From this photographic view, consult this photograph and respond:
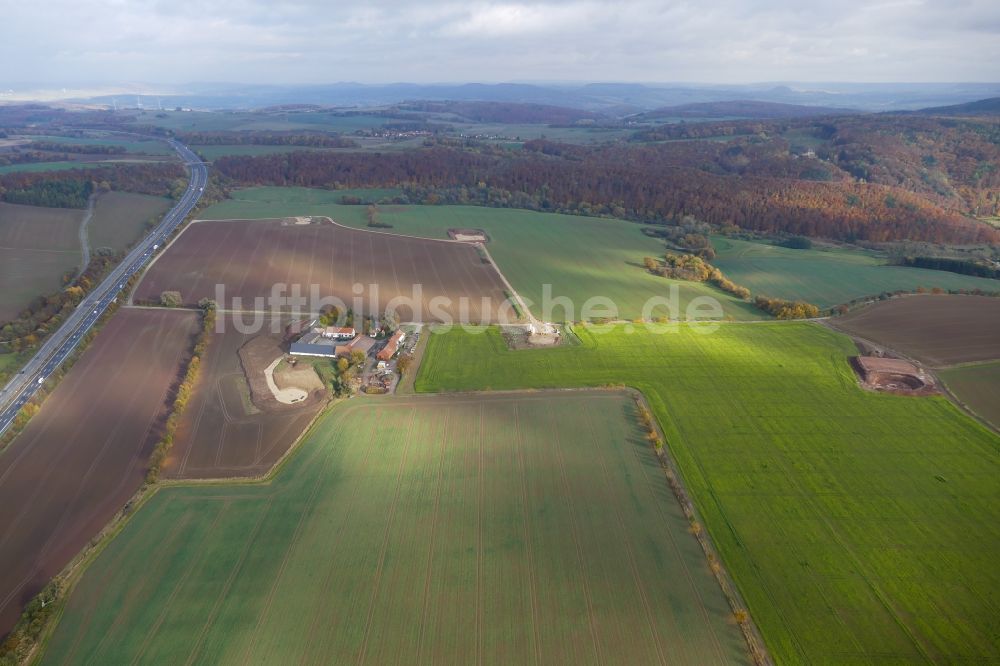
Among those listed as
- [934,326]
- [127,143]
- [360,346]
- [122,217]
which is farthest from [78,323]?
[127,143]

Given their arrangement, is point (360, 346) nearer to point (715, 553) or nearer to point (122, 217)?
point (715, 553)

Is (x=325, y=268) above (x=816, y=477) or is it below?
above

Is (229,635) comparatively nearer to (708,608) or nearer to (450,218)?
(708,608)

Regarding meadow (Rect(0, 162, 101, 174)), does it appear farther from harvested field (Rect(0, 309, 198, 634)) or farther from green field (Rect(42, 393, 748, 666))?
green field (Rect(42, 393, 748, 666))

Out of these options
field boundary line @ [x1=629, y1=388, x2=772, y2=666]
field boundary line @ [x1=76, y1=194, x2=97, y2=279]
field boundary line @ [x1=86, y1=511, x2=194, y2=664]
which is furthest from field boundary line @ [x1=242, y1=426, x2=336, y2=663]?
field boundary line @ [x1=76, y1=194, x2=97, y2=279]

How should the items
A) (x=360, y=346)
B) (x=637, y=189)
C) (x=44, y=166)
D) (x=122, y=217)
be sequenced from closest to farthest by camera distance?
1. (x=360, y=346)
2. (x=122, y=217)
3. (x=637, y=189)
4. (x=44, y=166)

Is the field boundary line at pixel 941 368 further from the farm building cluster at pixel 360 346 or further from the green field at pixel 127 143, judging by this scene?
the green field at pixel 127 143

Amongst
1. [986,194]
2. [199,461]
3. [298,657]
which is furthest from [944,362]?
[986,194]
